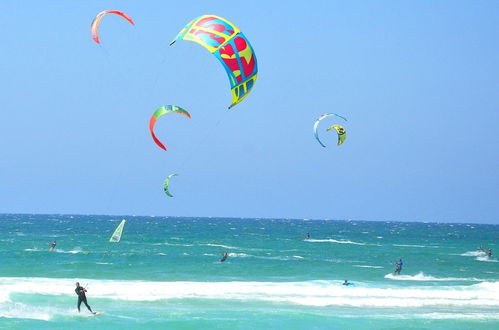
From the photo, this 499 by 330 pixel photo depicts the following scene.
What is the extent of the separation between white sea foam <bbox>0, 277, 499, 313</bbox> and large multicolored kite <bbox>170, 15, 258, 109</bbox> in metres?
10.7

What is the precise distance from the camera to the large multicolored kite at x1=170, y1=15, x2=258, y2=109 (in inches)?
679

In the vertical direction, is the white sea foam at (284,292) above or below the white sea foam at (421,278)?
below

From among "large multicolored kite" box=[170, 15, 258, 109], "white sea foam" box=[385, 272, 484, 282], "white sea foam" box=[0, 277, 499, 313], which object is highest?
"large multicolored kite" box=[170, 15, 258, 109]

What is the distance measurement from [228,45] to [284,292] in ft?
45.2

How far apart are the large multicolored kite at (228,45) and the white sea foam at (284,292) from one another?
1070 cm

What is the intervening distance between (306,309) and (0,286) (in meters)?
10.9

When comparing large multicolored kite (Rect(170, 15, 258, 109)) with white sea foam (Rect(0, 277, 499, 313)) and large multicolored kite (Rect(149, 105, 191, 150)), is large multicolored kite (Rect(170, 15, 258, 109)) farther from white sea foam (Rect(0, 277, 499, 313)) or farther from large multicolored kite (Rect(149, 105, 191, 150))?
white sea foam (Rect(0, 277, 499, 313))

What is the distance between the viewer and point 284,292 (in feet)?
95.1

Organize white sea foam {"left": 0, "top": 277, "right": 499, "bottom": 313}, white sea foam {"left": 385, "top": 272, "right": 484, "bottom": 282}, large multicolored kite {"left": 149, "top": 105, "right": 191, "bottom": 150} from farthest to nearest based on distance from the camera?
white sea foam {"left": 385, "top": 272, "right": 484, "bottom": 282}
white sea foam {"left": 0, "top": 277, "right": 499, "bottom": 313}
large multicolored kite {"left": 149, "top": 105, "right": 191, "bottom": 150}

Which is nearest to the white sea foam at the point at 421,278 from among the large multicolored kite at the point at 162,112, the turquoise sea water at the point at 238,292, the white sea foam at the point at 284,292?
the turquoise sea water at the point at 238,292

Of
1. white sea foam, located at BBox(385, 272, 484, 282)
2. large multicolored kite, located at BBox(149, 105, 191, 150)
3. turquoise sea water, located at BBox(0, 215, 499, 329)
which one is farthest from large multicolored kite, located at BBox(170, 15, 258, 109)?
white sea foam, located at BBox(385, 272, 484, 282)

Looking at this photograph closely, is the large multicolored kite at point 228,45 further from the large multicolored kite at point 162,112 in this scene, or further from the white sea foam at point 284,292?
the white sea foam at point 284,292

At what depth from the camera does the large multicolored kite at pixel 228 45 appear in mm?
17250

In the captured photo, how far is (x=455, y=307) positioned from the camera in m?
26.3
